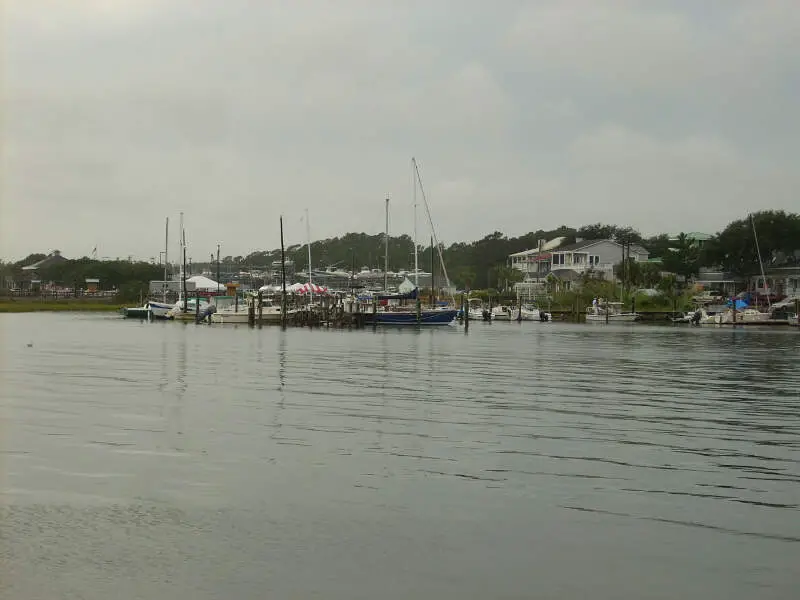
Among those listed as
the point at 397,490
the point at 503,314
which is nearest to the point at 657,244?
the point at 503,314

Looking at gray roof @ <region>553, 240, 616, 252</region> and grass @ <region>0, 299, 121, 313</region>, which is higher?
gray roof @ <region>553, 240, 616, 252</region>

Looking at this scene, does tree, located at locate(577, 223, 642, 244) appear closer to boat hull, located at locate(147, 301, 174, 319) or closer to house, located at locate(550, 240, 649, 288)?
house, located at locate(550, 240, 649, 288)

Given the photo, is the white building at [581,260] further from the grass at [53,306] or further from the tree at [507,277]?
the grass at [53,306]

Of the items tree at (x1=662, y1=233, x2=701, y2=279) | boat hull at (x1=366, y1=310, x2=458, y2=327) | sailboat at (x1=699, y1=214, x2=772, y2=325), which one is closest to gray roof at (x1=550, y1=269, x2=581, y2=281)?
tree at (x1=662, y1=233, x2=701, y2=279)

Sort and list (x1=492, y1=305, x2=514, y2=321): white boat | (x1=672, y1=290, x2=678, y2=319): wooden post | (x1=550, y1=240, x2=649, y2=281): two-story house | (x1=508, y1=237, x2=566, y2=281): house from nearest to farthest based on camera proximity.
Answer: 1. (x1=672, y1=290, x2=678, y2=319): wooden post
2. (x1=492, y1=305, x2=514, y2=321): white boat
3. (x1=550, y1=240, x2=649, y2=281): two-story house
4. (x1=508, y1=237, x2=566, y2=281): house

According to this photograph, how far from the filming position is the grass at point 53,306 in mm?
156500

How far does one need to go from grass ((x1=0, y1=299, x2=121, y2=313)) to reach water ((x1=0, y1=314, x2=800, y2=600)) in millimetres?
130119

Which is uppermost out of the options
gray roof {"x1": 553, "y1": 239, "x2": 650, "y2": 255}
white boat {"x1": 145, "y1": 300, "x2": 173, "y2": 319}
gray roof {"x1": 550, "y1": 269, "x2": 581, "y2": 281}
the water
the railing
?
gray roof {"x1": 553, "y1": 239, "x2": 650, "y2": 255}

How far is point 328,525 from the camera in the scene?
46.3 feet

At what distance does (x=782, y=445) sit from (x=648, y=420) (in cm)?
437

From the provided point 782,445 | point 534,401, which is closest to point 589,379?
point 534,401

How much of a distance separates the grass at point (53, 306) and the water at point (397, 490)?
130119 millimetres

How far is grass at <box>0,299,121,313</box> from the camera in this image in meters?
156

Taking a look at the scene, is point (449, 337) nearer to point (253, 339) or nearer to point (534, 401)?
point (253, 339)
